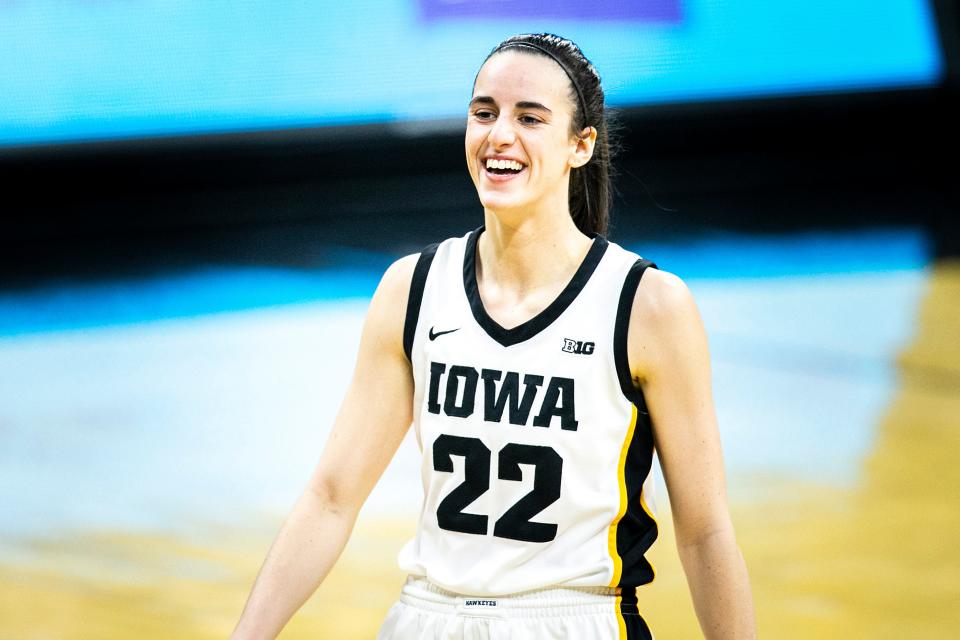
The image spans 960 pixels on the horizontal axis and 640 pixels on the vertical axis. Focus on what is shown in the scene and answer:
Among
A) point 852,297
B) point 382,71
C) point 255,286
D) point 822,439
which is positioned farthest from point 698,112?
point 822,439

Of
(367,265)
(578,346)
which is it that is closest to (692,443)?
(578,346)

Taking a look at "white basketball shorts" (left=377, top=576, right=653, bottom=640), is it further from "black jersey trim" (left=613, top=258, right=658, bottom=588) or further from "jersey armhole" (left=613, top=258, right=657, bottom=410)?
"jersey armhole" (left=613, top=258, right=657, bottom=410)

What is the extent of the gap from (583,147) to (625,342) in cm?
35

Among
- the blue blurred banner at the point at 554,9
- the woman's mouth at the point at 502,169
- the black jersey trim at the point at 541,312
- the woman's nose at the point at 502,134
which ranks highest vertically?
the blue blurred banner at the point at 554,9

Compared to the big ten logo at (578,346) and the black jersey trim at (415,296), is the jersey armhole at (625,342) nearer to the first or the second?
the big ten logo at (578,346)

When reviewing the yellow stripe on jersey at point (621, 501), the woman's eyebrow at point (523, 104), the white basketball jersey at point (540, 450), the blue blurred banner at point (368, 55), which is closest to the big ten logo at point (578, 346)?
the white basketball jersey at point (540, 450)

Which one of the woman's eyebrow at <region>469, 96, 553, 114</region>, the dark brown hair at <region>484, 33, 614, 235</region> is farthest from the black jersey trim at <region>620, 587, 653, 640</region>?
the woman's eyebrow at <region>469, 96, 553, 114</region>

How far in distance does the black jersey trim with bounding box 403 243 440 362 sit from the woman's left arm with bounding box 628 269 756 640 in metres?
0.35

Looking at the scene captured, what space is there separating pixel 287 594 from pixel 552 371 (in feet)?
1.79

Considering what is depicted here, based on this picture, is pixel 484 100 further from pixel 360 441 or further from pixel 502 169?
pixel 360 441

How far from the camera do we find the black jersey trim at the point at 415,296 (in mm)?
2221

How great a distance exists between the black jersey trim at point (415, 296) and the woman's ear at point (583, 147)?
10.3 inches

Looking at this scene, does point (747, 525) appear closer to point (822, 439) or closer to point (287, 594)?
point (822, 439)

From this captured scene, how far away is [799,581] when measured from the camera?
406 cm
